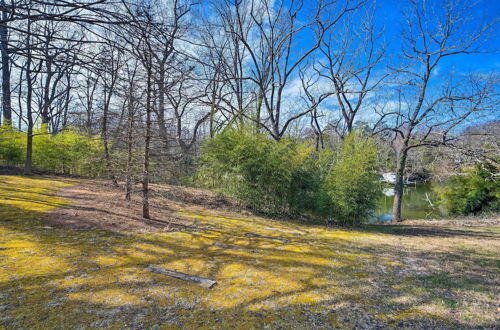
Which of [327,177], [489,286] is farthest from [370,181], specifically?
[489,286]

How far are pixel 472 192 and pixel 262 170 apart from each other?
10571 mm

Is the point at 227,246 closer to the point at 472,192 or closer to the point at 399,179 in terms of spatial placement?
the point at 399,179

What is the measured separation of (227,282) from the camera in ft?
8.24

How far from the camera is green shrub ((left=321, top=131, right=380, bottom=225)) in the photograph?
7055mm

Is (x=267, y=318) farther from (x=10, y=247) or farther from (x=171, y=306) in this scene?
(x=10, y=247)

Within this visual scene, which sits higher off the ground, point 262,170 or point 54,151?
point 54,151

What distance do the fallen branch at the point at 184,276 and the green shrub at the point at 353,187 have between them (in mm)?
5510

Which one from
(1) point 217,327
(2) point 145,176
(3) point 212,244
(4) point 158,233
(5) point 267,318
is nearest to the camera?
(1) point 217,327

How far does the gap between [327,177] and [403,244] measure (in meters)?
3.13

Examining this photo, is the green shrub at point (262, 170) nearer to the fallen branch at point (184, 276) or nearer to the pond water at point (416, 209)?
the fallen branch at point (184, 276)

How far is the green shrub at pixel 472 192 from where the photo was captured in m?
10.8

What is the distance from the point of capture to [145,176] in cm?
441

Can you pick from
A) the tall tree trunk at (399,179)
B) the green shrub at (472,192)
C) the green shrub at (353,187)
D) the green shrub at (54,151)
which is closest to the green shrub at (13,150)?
the green shrub at (54,151)

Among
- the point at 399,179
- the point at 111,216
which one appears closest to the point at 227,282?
the point at 111,216
